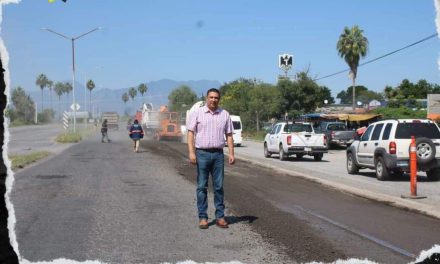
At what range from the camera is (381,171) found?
53.2 feet

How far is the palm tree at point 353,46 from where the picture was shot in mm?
54750

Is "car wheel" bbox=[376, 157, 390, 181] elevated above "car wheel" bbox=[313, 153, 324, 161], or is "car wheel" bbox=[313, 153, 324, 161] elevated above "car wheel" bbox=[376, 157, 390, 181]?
"car wheel" bbox=[376, 157, 390, 181]

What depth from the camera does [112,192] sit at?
12.6 metres

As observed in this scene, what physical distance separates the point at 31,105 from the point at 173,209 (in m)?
122

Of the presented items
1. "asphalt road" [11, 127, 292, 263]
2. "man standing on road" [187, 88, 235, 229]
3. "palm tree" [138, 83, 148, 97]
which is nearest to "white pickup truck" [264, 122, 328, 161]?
"asphalt road" [11, 127, 292, 263]

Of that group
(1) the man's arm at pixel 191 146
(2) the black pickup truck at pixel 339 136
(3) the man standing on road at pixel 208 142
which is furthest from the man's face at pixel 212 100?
(2) the black pickup truck at pixel 339 136

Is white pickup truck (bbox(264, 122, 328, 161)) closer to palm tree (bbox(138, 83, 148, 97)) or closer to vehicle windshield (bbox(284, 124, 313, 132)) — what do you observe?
vehicle windshield (bbox(284, 124, 313, 132))

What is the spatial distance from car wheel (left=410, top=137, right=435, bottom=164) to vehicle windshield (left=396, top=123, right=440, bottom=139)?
0.78 metres

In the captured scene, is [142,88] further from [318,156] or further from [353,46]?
[318,156]

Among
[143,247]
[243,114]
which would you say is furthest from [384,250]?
[243,114]

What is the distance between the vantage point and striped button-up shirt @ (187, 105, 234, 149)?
317 inches

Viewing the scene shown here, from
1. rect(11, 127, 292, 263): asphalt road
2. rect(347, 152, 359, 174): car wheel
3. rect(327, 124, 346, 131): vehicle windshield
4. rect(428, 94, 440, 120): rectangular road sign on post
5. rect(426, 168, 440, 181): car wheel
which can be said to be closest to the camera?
rect(11, 127, 292, 263): asphalt road

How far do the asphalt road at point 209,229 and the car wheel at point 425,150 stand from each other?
2.84m

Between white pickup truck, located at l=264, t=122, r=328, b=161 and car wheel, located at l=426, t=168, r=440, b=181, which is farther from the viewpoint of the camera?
white pickup truck, located at l=264, t=122, r=328, b=161
